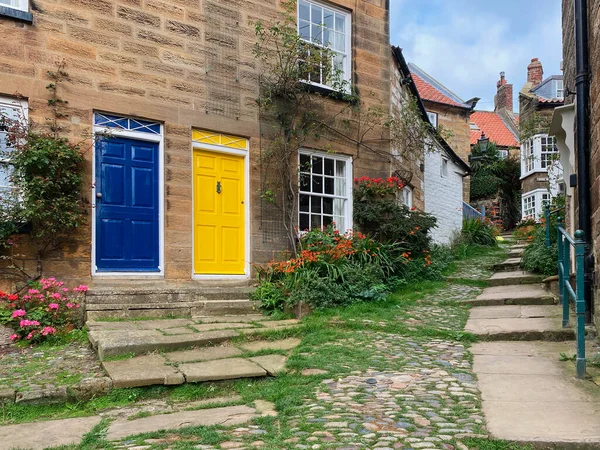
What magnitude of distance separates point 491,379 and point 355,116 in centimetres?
668

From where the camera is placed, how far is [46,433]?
345cm

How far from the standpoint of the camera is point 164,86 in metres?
7.75

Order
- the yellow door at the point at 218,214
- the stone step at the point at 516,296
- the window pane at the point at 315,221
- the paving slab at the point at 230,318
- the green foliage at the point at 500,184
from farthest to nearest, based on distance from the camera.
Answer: the green foliage at the point at 500,184 < the window pane at the point at 315,221 < the yellow door at the point at 218,214 < the stone step at the point at 516,296 < the paving slab at the point at 230,318

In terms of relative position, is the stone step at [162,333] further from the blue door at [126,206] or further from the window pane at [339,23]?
the window pane at [339,23]

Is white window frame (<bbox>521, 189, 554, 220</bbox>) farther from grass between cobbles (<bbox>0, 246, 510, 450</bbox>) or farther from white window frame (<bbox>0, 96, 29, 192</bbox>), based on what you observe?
white window frame (<bbox>0, 96, 29, 192</bbox>)

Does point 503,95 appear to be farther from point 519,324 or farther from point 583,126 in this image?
point 519,324

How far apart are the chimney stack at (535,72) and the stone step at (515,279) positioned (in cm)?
2495

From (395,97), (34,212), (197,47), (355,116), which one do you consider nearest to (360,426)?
(34,212)

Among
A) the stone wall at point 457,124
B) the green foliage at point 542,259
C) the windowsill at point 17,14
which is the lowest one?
the green foliage at point 542,259

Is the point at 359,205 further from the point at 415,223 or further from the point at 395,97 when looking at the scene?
the point at 395,97

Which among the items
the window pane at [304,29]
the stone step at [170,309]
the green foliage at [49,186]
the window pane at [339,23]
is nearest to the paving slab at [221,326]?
the stone step at [170,309]

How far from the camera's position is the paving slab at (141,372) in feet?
14.2

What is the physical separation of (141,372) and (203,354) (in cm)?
82

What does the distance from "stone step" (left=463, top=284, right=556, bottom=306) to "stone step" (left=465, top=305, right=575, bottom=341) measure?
0.62 feet
